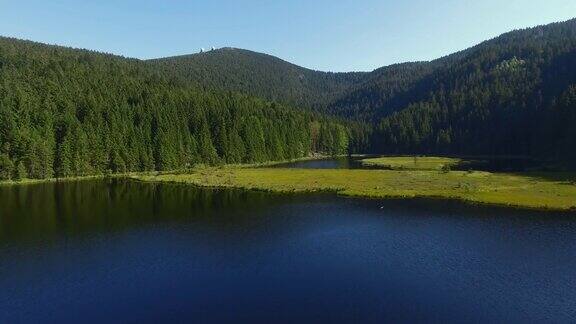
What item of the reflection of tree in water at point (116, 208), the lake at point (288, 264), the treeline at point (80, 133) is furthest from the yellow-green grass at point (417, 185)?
the treeline at point (80, 133)

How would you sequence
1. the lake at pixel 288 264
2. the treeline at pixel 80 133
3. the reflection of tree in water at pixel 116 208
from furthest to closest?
the treeline at pixel 80 133 < the reflection of tree in water at pixel 116 208 < the lake at pixel 288 264

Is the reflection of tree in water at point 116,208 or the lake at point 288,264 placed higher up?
the reflection of tree in water at point 116,208

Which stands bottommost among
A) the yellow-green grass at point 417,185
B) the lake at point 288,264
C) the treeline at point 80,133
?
the lake at point 288,264

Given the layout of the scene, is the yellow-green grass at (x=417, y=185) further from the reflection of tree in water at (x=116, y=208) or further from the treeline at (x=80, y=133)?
the treeline at (x=80, y=133)

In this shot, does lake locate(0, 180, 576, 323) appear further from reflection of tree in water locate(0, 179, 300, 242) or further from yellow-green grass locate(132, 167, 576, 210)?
yellow-green grass locate(132, 167, 576, 210)

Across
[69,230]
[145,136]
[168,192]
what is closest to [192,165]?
[145,136]

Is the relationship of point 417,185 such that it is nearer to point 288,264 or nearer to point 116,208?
point 116,208

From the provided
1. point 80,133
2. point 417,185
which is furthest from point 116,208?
point 80,133
